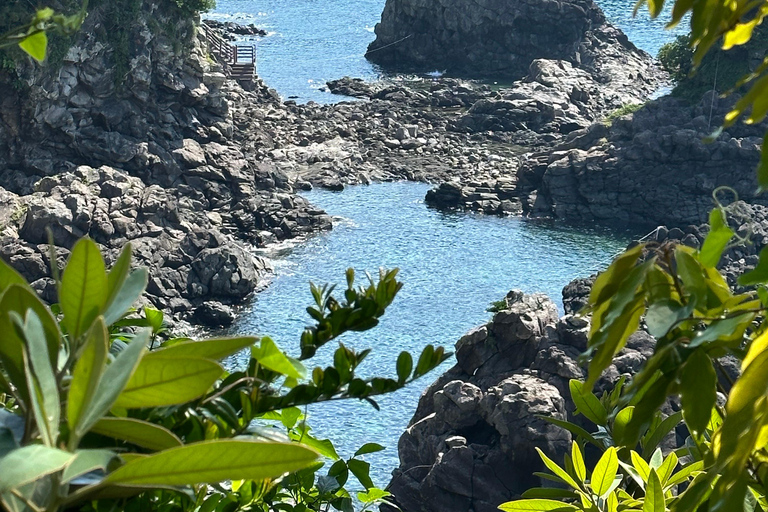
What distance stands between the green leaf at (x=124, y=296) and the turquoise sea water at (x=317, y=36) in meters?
40.9

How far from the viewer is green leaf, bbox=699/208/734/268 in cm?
136

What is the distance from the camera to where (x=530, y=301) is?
16.7 m

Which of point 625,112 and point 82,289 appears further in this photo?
point 625,112

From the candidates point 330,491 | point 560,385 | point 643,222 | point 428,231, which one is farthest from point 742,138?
point 330,491

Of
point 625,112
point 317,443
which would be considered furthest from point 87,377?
point 625,112

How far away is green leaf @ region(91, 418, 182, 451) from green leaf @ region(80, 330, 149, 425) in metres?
0.14

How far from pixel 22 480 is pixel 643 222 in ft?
102

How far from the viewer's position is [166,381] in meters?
1.15

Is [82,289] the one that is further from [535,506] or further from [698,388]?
[535,506]

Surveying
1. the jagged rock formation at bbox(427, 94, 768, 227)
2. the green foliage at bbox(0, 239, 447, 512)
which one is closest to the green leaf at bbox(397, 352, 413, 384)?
the green foliage at bbox(0, 239, 447, 512)

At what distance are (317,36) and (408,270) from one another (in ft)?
108

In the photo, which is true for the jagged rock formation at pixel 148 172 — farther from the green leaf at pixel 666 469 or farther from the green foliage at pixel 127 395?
the green foliage at pixel 127 395

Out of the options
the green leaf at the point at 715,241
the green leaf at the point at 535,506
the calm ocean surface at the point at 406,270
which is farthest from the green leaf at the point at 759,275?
the calm ocean surface at the point at 406,270

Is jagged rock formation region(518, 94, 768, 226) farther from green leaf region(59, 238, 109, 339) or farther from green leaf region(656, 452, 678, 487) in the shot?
green leaf region(59, 238, 109, 339)
